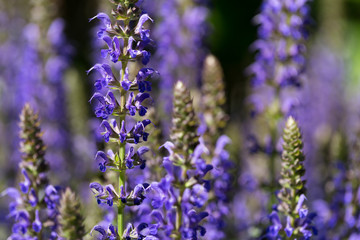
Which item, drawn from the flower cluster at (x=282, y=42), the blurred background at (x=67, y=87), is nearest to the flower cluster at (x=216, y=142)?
the blurred background at (x=67, y=87)

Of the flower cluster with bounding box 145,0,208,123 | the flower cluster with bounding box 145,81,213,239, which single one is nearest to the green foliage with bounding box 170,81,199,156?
the flower cluster with bounding box 145,81,213,239

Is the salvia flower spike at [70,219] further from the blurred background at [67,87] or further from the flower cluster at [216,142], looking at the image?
the blurred background at [67,87]

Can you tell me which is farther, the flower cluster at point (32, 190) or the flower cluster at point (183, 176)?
the flower cluster at point (32, 190)

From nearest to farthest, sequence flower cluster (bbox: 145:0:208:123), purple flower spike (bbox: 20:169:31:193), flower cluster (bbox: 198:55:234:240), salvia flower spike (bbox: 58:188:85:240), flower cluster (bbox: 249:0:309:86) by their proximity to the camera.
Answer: salvia flower spike (bbox: 58:188:85:240) < purple flower spike (bbox: 20:169:31:193) < flower cluster (bbox: 198:55:234:240) < flower cluster (bbox: 249:0:309:86) < flower cluster (bbox: 145:0:208:123)

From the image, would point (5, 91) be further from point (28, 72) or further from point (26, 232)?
point (26, 232)

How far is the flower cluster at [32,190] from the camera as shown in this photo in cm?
378

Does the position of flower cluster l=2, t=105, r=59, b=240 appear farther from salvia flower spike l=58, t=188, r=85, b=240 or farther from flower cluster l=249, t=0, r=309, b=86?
flower cluster l=249, t=0, r=309, b=86

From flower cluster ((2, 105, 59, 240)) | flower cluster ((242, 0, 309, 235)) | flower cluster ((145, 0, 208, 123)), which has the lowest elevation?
flower cluster ((2, 105, 59, 240))

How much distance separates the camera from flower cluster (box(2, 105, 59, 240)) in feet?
12.4

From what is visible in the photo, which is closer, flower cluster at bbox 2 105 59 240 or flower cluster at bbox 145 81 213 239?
flower cluster at bbox 145 81 213 239

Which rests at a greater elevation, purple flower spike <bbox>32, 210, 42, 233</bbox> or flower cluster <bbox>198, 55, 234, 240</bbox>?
flower cluster <bbox>198, 55, 234, 240</bbox>

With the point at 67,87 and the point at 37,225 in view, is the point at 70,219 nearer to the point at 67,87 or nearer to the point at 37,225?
the point at 37,225

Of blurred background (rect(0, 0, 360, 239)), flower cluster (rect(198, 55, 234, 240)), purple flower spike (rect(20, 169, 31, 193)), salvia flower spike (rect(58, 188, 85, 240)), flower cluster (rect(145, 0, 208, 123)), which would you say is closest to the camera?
salvia flower spike (rect(58, 188, 85, 240))

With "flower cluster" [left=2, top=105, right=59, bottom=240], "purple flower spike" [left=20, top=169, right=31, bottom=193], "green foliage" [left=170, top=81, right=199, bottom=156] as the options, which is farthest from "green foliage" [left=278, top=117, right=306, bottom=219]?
"purple flower spike" [left=20, top=169, right=31, bottom=193]
